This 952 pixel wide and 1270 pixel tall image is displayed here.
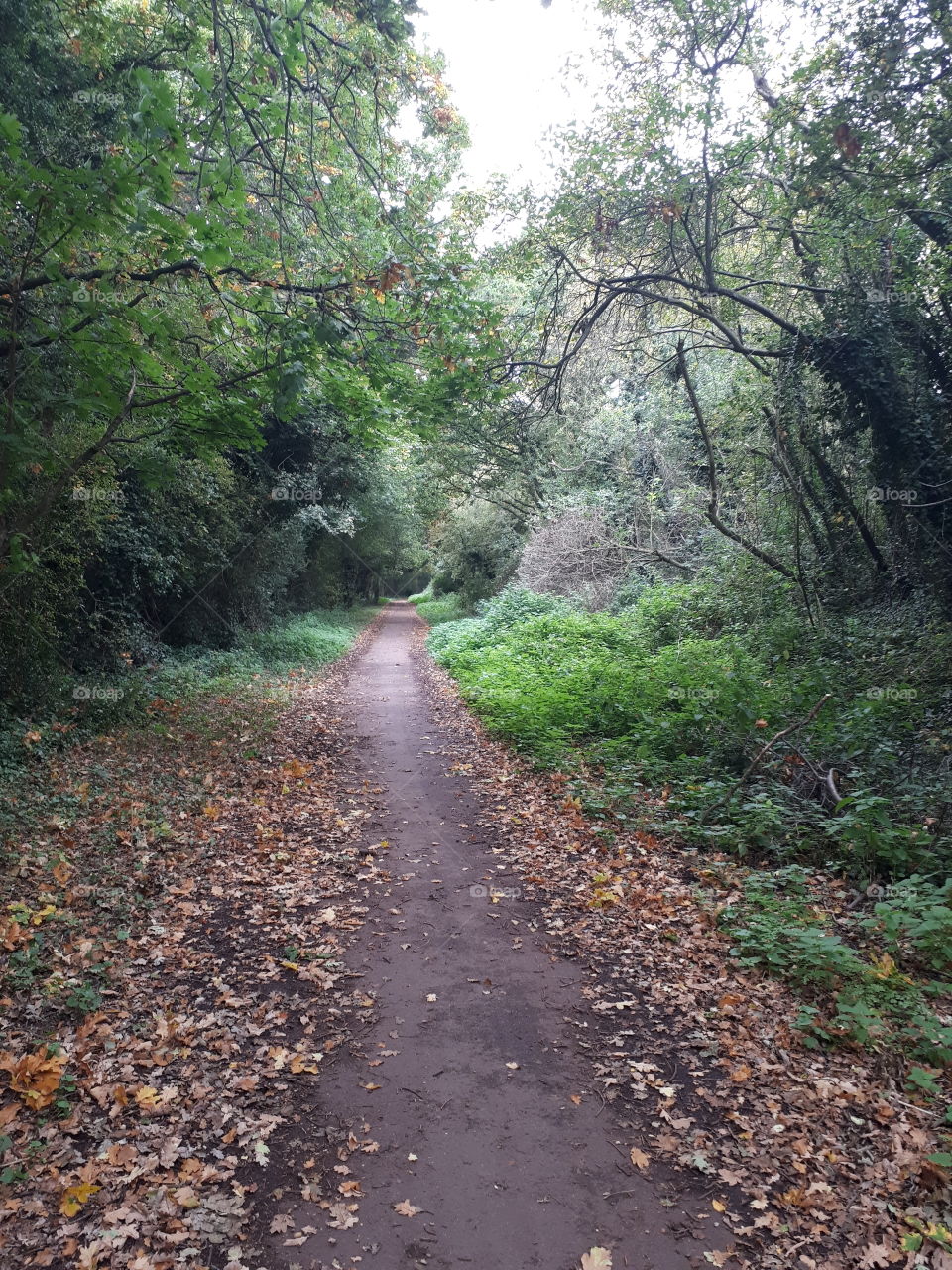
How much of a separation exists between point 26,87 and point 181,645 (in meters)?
10.1

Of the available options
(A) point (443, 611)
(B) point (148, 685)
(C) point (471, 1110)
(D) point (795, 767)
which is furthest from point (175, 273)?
(A) point (443, 611)

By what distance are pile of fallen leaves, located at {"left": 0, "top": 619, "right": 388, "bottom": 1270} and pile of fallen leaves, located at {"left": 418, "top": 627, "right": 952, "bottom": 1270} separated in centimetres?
173

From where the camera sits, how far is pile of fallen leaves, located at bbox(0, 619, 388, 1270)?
10.5 feet

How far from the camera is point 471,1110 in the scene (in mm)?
3785

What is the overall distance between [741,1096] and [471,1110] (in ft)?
4.58

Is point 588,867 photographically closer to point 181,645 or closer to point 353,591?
point 181,645

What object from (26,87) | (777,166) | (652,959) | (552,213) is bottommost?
(652,959)

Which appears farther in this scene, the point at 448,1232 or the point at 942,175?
the point at 942,175

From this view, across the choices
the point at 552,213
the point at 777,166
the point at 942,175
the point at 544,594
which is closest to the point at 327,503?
the point at 544,594

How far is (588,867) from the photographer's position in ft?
21.8

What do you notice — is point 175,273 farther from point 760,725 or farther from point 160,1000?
point 760,725

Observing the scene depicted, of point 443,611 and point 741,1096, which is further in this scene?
point 443,611

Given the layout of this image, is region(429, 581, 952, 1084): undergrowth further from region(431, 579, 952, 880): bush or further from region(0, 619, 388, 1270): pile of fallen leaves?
region(0, 619, 388, 1270): pile of fallen leaves

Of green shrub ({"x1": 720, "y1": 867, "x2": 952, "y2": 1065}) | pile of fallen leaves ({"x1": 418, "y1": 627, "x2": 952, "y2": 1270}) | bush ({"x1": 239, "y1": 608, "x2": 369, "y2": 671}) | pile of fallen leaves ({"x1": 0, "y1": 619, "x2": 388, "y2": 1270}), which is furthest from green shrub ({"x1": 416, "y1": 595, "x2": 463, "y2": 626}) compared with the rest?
green shrub ({"x1": 720, "y1": 867, "x2": 952, "y2": 1065})
